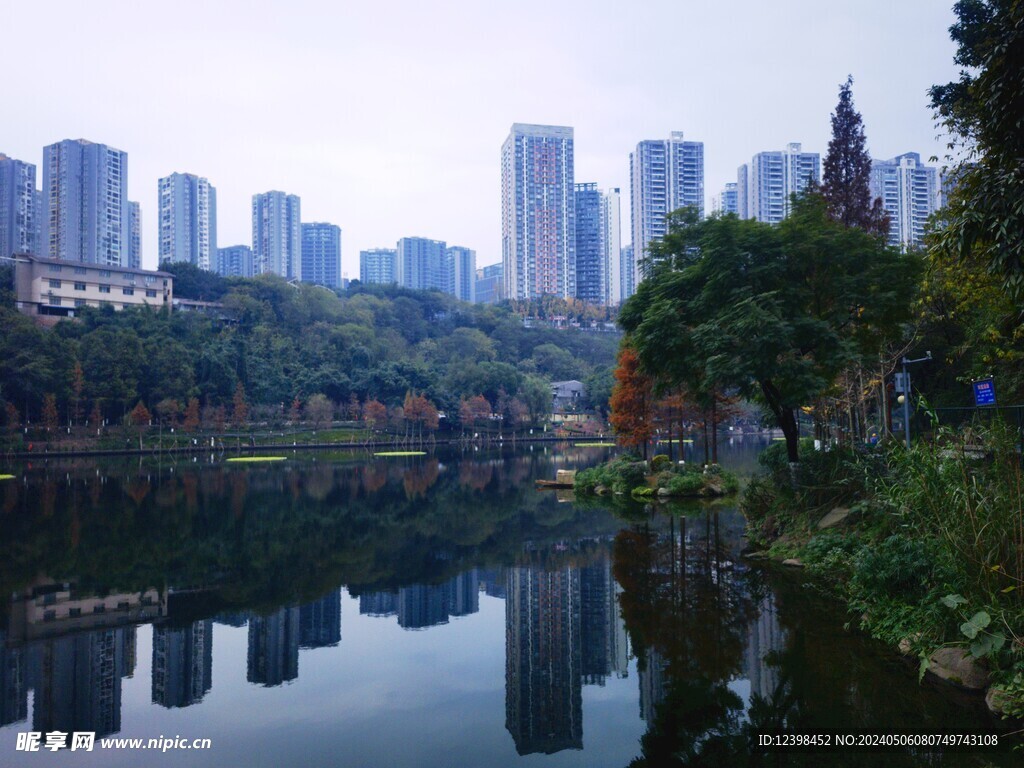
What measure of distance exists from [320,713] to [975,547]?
Result: 6.09m

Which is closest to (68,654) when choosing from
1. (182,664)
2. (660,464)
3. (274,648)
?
(182,664)

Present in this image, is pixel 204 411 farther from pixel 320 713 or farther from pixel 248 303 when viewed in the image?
pixel 320 713

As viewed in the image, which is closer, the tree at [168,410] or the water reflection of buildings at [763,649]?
the water reflection of buildings at [763,649]

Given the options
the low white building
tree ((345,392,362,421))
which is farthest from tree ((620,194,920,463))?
the low white building

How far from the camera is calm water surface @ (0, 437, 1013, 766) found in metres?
6.11

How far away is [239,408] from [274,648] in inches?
1984

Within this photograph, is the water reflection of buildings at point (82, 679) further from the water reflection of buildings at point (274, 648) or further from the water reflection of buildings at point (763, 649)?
the water reflection of buildings at point (763, 649)

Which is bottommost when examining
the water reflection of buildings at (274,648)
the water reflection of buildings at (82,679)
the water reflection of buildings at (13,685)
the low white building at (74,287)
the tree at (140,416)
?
the water reflection of buildings at (274,648)

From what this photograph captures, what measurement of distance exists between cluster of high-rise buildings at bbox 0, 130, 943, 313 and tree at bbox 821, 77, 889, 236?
99.6ft

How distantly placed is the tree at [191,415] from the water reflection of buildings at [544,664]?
4631cm

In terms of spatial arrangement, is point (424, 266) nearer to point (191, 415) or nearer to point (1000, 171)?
point (191, 415)

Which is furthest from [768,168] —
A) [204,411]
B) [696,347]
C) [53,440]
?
[696,347]

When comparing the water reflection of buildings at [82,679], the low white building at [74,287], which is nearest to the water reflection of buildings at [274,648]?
the water reflection of buildings at [82,679]

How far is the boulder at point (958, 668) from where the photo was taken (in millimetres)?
6473
